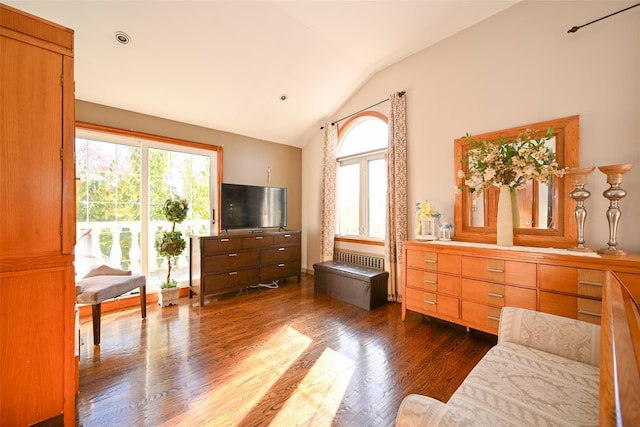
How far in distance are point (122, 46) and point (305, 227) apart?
11.6 feet

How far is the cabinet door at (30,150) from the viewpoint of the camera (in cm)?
121

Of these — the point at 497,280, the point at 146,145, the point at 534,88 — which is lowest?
the point at 497,280

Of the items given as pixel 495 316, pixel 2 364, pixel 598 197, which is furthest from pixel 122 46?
pixel 598 197

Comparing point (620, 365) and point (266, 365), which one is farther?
point (266, 365)

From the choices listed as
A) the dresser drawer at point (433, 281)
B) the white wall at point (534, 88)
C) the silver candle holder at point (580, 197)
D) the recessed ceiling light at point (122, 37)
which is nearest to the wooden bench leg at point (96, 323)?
the recessed ceiling light at point (122, 37)

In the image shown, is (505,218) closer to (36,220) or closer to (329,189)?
(329,189)

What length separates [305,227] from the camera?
4953 mm

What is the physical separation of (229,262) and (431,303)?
2549 mm

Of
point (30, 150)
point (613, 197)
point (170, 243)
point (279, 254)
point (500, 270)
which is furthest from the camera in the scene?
point (279, 254)

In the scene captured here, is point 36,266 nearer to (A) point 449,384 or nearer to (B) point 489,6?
(A) point 449,384

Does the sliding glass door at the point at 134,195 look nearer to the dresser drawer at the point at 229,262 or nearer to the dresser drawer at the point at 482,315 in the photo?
the dresser drawer at the point at 229,262

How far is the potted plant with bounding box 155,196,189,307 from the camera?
316 cm

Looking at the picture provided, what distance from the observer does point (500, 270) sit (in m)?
2.14

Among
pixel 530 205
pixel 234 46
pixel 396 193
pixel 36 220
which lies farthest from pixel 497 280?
pixel 234 46
